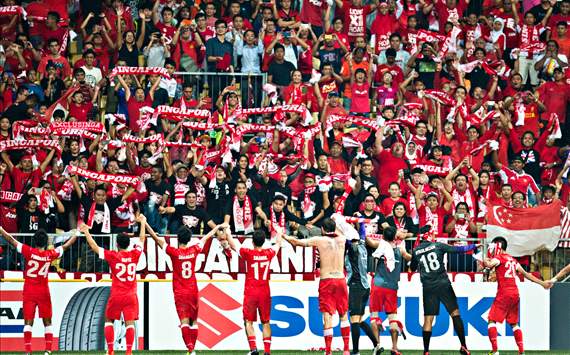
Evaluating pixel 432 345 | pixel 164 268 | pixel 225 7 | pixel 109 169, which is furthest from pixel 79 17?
pixel 432 345

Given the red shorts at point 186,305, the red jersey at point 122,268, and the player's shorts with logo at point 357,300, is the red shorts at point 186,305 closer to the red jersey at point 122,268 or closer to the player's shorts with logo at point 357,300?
the red jersey at point 122,268

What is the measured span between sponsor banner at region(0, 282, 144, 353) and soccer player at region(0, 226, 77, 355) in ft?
4.98

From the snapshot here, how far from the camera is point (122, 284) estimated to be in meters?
22.2

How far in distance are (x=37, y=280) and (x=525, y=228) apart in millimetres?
9075

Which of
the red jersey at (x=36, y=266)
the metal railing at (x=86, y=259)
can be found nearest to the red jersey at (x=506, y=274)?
the metal railing at (x=86, y=259)

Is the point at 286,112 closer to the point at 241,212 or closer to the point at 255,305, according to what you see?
the point at 241,212

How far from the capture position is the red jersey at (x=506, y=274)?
911 inches

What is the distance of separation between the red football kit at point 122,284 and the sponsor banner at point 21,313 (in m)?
2.88

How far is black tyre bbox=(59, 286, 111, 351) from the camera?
24.9 metres

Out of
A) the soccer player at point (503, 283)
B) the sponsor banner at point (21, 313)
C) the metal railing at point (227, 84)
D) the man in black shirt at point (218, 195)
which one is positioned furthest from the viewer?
the metal railing at point (227, 84)

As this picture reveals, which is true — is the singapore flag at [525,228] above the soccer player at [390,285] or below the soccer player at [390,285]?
above

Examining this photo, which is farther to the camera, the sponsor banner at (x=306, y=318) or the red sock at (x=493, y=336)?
the sponsor banner at (x=306, y=318)

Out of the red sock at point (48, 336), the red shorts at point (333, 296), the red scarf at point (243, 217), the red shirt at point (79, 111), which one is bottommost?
the red sock at point (48, 336)

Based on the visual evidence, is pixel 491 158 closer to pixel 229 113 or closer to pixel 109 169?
pixel 229 113
